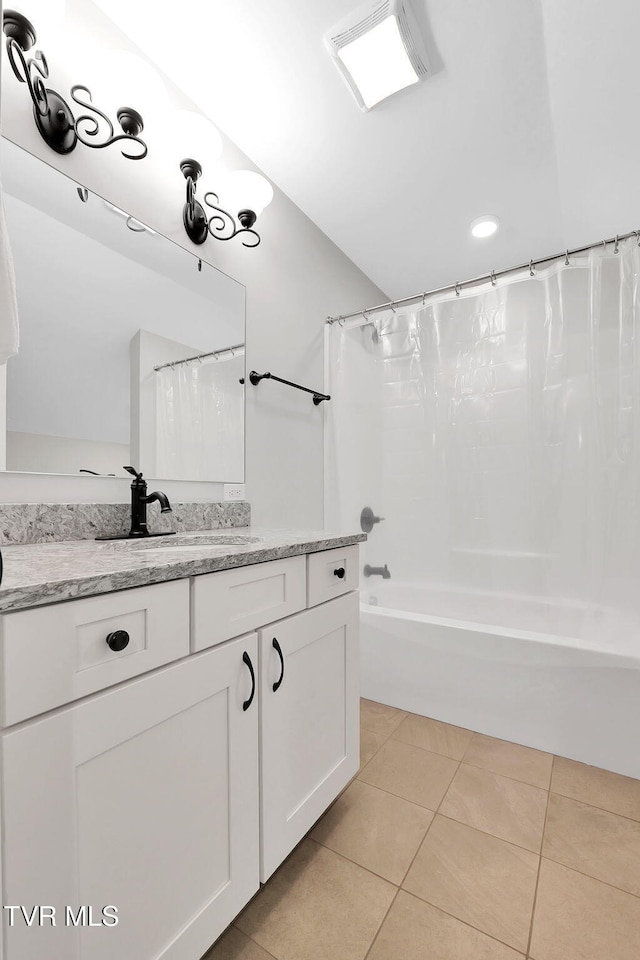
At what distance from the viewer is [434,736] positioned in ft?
5.69

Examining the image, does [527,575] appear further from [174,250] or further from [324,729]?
[174,250]

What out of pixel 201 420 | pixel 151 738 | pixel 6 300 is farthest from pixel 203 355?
pixel 151 738

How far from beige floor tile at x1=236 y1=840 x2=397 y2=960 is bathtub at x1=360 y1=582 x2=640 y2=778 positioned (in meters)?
0.84

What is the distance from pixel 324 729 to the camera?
1163mm

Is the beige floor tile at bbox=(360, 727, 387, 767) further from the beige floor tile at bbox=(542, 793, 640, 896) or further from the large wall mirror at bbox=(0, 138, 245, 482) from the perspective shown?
the large wall mirror at bbox=(0, 138, 245, 482)

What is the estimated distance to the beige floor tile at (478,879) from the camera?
991mm

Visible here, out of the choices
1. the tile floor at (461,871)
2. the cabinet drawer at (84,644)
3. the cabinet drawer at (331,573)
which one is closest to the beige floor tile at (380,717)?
the tile floor at (461,871)

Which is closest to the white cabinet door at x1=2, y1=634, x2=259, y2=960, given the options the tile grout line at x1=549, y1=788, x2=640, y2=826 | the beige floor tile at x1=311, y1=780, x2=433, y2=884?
the beige floor tile at x1=311, y1=780, x2=433, y2=884

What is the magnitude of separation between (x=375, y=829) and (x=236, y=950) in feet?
1.58

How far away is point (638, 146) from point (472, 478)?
1.45 meters

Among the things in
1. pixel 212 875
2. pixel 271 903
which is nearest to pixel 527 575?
pixel 271 903

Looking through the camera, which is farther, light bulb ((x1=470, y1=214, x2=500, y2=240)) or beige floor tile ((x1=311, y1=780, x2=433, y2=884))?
light bulb ((x1=470, y1=214, x2=500, y2=240))

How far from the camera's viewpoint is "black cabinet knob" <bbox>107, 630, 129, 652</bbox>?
646 mm

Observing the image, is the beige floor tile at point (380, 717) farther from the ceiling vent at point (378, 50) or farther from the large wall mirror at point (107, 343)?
the ceiling vent at point (378, 50)
